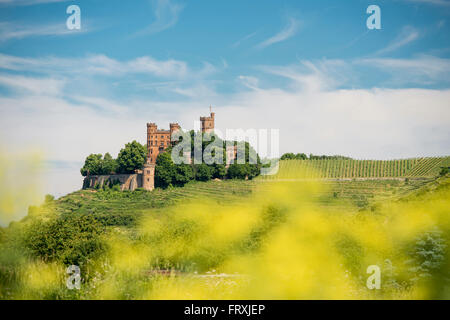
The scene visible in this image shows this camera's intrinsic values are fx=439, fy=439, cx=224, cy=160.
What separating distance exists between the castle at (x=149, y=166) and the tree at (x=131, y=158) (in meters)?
1.24

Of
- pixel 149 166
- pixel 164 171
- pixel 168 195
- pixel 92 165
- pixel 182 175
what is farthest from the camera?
pixel 92 165

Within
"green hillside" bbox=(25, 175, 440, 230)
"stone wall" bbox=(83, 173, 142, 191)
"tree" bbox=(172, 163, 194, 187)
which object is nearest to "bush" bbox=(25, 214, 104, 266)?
"green hillside" bbox=(25, 175, 440, 230)

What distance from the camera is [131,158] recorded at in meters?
83.6

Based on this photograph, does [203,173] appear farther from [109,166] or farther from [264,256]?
[264,256]

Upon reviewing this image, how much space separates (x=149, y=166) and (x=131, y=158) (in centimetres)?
696

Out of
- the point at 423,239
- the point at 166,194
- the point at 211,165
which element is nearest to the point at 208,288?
the point at 423,239

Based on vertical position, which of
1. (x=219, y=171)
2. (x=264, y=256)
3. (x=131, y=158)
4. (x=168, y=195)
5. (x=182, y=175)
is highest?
(x=131, y=158)

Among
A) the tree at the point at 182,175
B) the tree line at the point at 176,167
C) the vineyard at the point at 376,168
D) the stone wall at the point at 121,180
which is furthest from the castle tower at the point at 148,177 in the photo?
the vineyard at the point at 376,168

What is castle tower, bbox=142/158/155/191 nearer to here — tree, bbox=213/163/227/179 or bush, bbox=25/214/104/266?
tree, bbox=213/163/227/179

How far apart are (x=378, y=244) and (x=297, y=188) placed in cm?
A: 309

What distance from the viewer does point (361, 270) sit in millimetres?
11969

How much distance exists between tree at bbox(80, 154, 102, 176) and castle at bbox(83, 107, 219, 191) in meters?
1.31

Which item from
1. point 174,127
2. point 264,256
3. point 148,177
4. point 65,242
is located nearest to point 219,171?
point 148,177

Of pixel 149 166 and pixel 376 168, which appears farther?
pixel 149 166
